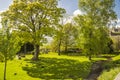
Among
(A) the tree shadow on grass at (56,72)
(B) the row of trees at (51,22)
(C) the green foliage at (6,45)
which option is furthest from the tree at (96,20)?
(C) the green foliage at (6,45)

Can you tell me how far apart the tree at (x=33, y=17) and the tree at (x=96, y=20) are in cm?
728

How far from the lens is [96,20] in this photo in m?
75.1

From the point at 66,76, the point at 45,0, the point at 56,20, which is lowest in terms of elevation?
the point at 66,76

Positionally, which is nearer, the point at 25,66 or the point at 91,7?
Result: the point at 25,66

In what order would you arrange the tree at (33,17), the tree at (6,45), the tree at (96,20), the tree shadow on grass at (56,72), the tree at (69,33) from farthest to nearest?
the tree at (69,33), the tree at (96,20), the tree at (33,17), the tree shadow on grass at (56,72), the tree at (6,45)

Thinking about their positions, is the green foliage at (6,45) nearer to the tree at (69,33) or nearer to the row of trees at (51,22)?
the row of trees at (51,22)

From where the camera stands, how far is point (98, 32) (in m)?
72.2

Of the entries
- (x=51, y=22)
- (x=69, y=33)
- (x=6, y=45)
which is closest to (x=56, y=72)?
(x=6, y=45)

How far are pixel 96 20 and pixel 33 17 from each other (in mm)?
17090

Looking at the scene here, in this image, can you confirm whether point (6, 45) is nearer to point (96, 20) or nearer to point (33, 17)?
point (33, 17)

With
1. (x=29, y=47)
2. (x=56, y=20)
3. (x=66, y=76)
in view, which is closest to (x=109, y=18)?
(x=56, y=20)

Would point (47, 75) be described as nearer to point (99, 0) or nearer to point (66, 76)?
point (66, 76)

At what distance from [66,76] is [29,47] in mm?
69985

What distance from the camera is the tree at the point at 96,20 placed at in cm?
7075
